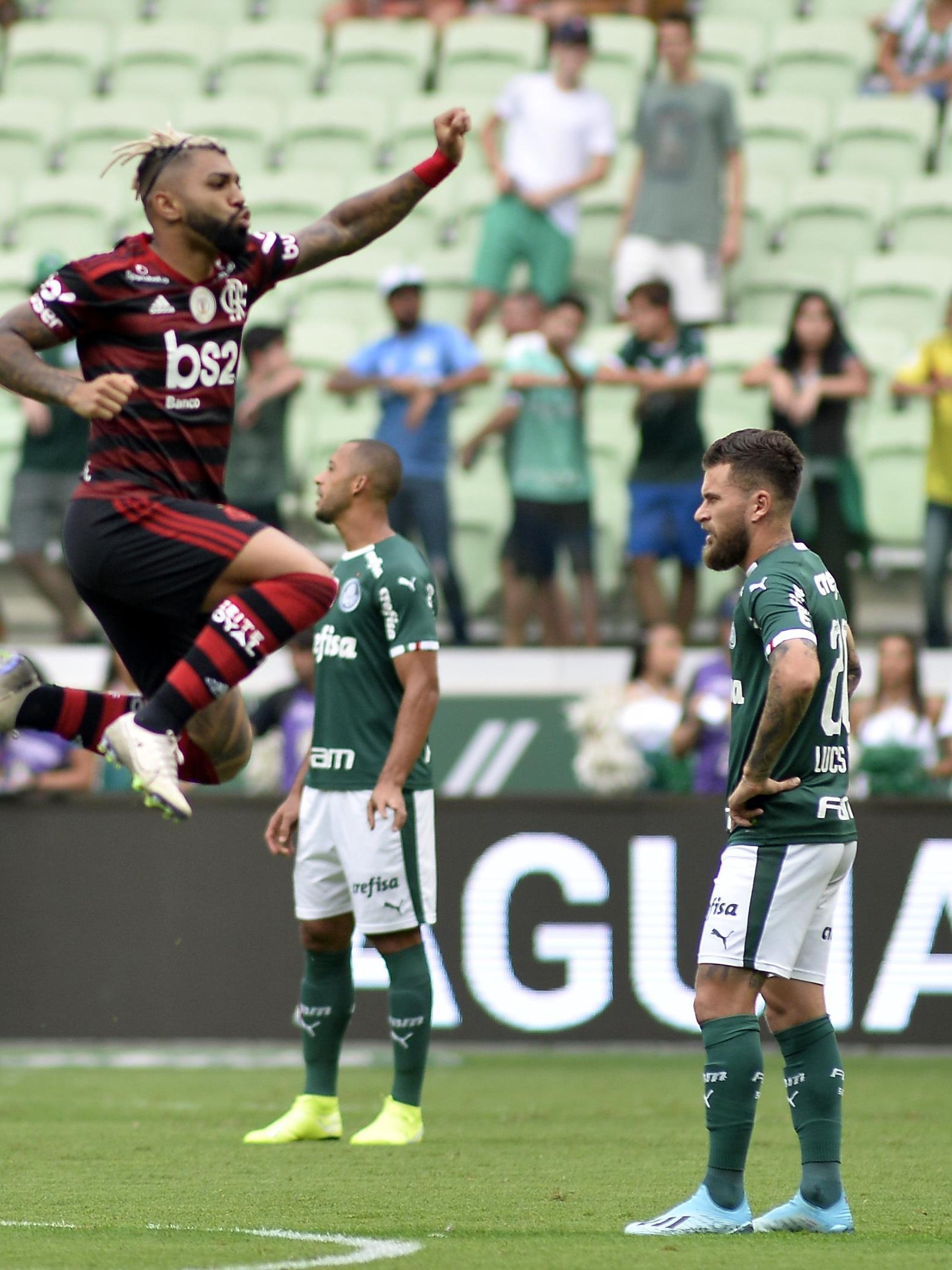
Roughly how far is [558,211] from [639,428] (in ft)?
9.33

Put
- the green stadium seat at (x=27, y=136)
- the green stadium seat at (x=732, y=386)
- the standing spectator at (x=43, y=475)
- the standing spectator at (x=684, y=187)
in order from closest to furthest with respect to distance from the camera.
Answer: the standing spectator at (x=43, y=475)
the green stadium seat at (x=732, y=386)
the standing spectator at (x=684, y=187)
the green stadium seat at (x=27, y=136)

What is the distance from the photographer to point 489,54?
17109mm

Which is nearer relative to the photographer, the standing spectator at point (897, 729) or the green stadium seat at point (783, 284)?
the standing spectator at point (897, 729)

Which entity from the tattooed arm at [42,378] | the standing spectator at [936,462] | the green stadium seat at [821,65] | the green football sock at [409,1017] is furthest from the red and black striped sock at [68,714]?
the green stadium seat at [821,65]

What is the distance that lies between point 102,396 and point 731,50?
41.9 feet

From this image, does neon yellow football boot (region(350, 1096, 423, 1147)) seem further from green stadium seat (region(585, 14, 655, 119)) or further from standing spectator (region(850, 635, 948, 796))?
green stadium seat (region(585, 14, 655, 119))

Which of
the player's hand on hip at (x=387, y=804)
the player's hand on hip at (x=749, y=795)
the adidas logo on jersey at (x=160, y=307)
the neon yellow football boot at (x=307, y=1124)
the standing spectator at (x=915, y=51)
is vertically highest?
the standing spectator at (x=915, y=51)

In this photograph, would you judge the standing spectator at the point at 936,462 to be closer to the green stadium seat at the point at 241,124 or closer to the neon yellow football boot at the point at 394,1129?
the neon yellow football boot at the point at 394,1129

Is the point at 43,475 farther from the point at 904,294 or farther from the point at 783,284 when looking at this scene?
the point at 904,294

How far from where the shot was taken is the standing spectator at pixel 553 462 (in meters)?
12.2

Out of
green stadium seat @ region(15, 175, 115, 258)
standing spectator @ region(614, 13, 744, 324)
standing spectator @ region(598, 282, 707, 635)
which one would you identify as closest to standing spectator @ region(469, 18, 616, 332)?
standing spectator @ region(614, 13, 744, 324)

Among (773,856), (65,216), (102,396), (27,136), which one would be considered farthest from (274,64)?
(773,856)

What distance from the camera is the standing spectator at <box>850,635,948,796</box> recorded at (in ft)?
34.9

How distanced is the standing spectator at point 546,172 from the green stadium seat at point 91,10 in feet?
19.1
